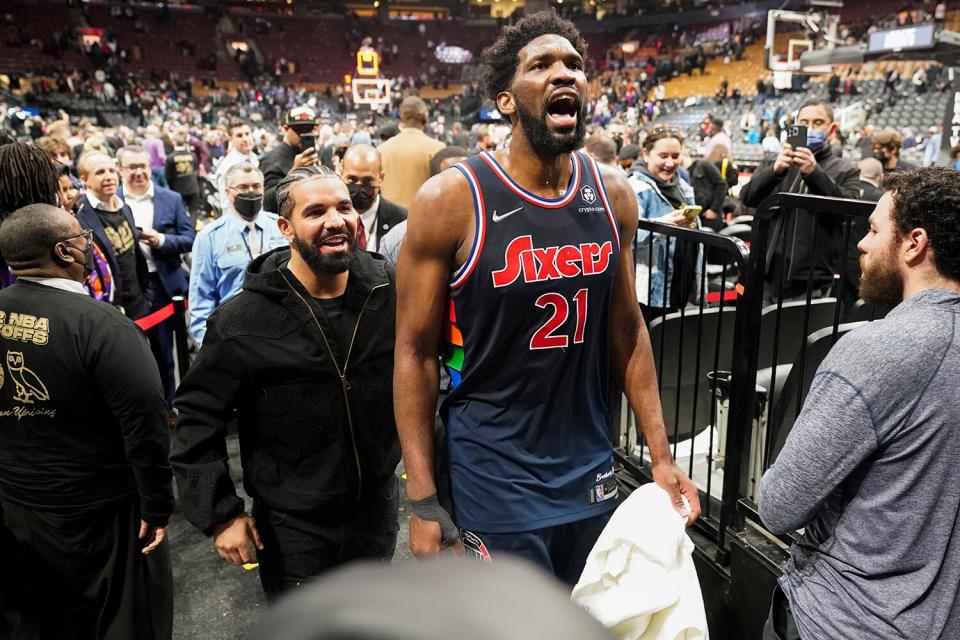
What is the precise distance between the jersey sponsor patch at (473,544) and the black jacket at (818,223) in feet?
8.81

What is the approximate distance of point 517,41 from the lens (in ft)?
6.70

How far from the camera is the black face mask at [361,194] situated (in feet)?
13.9

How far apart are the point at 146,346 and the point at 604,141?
411cm

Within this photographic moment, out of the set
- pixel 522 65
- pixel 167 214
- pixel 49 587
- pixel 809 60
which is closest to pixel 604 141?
pixel 167 214

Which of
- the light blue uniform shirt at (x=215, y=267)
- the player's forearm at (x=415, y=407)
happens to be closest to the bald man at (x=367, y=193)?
the light blue uniform shirt at (x=215, y=267)

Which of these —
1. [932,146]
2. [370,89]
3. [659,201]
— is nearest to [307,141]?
[659,201]

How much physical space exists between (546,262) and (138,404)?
4.87 ft

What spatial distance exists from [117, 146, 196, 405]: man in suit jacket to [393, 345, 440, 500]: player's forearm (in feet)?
11.8

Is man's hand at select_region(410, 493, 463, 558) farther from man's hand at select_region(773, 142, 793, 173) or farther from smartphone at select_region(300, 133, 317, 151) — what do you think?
smartphone at select_region(300, 133, 317, 151)

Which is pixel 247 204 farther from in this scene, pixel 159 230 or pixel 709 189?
pixel 709 189

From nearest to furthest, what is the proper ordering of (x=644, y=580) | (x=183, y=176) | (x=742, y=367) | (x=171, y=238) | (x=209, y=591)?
(x=644, y=580) < (x=742, y=367) < (x=209, y=591) < (x=171, y=238) < (x=183, y=176)

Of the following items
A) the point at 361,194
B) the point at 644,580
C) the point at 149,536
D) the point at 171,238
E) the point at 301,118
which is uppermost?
the point at 301,118

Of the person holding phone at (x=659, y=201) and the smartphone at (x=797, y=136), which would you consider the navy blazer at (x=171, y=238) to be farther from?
the smartphone at (x=797, y=136)

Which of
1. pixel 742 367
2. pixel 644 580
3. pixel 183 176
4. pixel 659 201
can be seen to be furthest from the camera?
pixel 183 176
